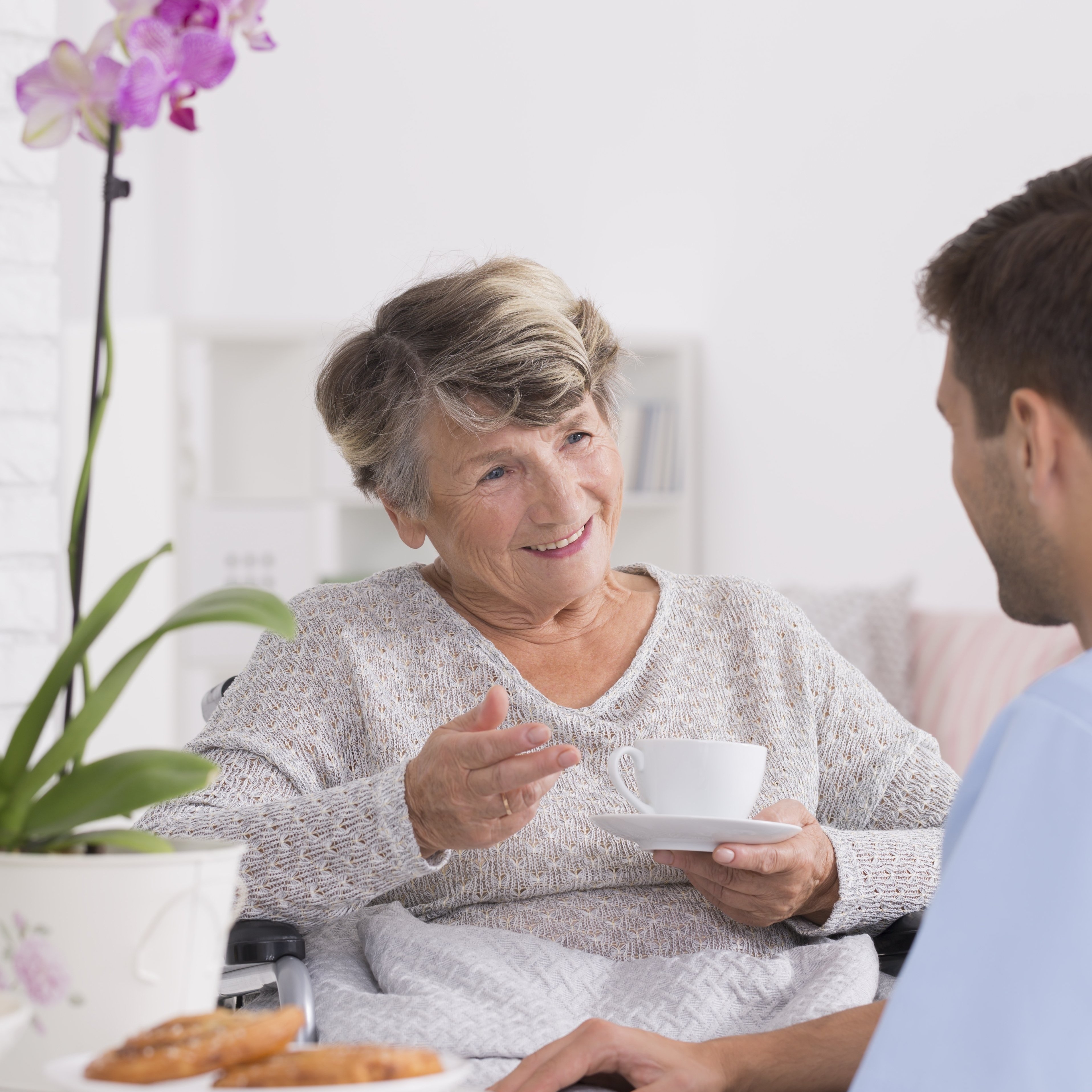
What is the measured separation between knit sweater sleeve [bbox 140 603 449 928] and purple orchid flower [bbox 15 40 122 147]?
0.65 meters

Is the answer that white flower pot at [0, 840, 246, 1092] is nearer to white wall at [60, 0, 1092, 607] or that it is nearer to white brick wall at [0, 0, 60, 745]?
white brick wall at [0, 0, 60, 745]

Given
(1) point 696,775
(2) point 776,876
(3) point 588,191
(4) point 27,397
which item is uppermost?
(3) point 588,191

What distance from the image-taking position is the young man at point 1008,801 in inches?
28.3

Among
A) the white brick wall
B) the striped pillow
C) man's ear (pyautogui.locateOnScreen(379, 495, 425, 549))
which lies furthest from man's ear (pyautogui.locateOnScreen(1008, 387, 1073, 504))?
the striped pillow

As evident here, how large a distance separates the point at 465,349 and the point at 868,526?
8.70 ft

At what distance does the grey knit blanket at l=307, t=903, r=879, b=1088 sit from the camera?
1207 millimetres

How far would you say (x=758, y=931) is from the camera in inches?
56.8

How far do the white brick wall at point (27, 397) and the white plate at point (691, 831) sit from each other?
1203 mm

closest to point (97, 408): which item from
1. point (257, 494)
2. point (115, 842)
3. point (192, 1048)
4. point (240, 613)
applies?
point (240, 613)

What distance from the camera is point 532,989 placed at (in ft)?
4.20

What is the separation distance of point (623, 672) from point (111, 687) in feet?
2.89

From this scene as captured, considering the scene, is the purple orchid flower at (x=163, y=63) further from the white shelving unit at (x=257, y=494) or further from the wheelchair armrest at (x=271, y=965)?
the white shelving unit at (x=257, y=494)

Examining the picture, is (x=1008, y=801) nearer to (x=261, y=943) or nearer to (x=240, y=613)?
(x=240, y=613)

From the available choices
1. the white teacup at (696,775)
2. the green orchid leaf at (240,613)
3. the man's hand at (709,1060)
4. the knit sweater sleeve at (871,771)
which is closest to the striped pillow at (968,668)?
the knit sweater sleeve at (871,771)
